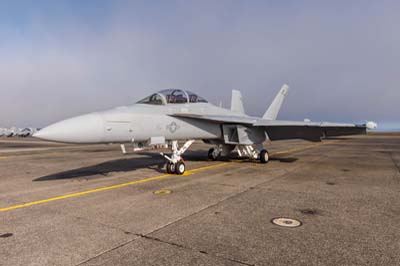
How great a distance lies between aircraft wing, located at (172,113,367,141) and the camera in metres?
11.8

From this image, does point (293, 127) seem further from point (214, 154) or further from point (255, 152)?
point (214, 154)

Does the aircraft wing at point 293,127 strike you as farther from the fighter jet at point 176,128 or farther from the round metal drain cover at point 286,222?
the round metal drain cover at point 286,222

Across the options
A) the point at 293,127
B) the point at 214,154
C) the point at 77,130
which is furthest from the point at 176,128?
the point at 293,127

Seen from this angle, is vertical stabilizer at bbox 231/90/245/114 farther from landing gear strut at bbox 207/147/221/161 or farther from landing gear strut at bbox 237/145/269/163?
landing gear strut at bbox 237/145/269/163

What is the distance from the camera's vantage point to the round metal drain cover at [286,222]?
4578 millimetres

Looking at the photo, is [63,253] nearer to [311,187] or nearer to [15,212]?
[15,212]

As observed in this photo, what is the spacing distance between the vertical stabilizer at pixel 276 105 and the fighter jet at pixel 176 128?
14.3 ft

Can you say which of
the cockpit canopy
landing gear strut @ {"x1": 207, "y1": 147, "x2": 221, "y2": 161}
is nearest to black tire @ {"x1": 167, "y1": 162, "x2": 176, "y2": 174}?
the cockpit canopy

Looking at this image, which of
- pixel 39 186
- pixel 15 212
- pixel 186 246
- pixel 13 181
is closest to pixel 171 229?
pixel 186 246

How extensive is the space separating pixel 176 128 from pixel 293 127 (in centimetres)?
598

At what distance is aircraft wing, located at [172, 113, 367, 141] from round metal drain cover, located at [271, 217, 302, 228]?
239 inches

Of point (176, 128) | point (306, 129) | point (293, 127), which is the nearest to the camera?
point (176, 128)

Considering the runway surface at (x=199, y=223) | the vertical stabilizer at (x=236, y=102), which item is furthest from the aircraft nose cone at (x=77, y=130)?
the vertical stabilizer at (x=236, y=102)

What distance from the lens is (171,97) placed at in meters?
9.80
